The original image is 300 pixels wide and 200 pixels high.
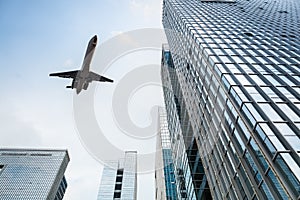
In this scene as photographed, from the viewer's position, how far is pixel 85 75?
34250mm

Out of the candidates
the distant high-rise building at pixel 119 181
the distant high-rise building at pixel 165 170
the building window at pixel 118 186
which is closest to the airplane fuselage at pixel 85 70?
the distant high-rise building at pixel 165 170

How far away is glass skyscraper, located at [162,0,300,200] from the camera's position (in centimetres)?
1542

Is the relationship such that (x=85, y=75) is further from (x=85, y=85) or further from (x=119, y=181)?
(x=119, y=181)

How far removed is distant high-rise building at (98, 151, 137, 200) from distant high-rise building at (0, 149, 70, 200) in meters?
28.0

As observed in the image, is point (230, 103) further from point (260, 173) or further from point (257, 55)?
point (257, 55)

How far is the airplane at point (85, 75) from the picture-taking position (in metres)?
33.2

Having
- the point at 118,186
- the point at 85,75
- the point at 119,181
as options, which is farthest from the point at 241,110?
the point at 119,181

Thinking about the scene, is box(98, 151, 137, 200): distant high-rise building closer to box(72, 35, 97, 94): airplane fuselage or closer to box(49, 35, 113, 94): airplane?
box(49, 35, 113, 94): airplane

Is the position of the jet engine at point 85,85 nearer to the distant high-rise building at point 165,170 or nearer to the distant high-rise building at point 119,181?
the distant high-rise building at point 165,170


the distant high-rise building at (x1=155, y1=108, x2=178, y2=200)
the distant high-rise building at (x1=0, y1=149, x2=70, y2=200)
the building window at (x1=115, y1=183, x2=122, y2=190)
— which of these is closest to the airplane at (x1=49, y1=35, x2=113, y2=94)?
the distant high-rise building at (x1=155, y1=108, x2=178, y2=200)

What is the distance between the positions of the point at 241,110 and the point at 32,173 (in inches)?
6470

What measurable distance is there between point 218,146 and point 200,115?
7704mm

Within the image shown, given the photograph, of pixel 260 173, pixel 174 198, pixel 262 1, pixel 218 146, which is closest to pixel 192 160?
pixel 218 146

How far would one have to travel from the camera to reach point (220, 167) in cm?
2295
